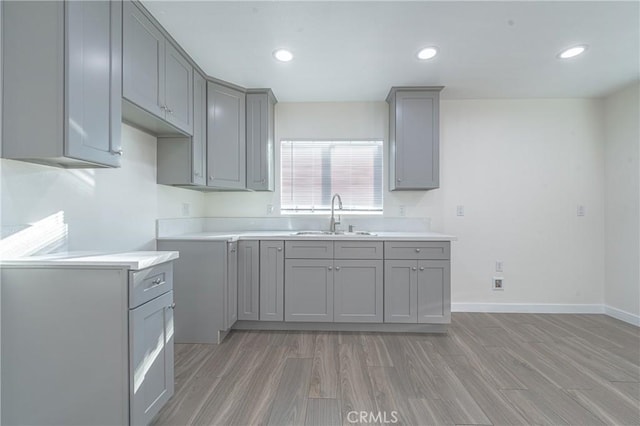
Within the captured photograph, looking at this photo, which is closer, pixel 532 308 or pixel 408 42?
pixel 408 42

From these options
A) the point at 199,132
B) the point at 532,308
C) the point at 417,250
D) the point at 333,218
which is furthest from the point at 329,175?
the point at 532,308

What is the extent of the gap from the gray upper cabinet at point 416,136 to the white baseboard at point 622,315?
7.69 ft

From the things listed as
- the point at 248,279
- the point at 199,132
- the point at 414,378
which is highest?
the point at 199,132

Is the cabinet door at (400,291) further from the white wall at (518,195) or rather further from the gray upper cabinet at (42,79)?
the gray upper cabinet at (42,79)

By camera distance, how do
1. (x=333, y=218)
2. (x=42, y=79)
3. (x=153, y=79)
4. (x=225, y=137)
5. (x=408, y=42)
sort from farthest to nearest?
(x=333, y=218) → (x=225, y=137) → (x=408, y=42) → (x=153, y=79) → (x=42, y=79)

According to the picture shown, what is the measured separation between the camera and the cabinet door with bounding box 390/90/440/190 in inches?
111

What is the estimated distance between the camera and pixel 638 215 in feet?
9.05

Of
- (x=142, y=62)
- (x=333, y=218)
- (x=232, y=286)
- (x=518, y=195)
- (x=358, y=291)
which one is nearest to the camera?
(x=142, y=62)

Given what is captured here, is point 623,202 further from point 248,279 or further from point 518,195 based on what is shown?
point 248,279

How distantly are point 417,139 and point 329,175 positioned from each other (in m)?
1.02

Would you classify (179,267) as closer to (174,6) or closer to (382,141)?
(174,6)

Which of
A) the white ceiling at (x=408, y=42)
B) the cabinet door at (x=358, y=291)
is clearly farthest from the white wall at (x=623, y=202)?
the cabinet door at (x=358, y=291)

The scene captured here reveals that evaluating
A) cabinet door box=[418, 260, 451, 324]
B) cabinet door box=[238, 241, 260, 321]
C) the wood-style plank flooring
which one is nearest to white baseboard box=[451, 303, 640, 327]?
the wood-style plank flooring

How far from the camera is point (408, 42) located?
2.07m
